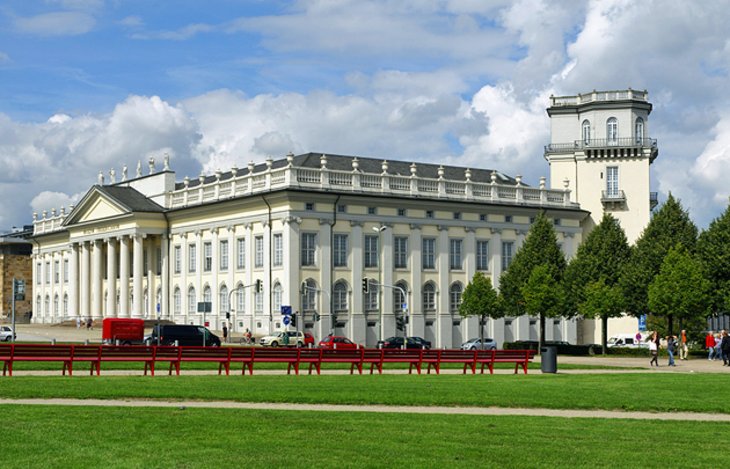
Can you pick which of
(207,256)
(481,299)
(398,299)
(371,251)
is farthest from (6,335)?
(481,299)

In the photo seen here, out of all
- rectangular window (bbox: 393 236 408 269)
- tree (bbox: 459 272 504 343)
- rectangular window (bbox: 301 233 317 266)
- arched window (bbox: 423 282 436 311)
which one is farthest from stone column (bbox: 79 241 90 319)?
tree (bbox: 459 272 504 343)

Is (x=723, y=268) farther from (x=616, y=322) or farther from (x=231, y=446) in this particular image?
(x=231, y=446)

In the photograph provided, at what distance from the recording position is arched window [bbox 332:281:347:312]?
87188mm

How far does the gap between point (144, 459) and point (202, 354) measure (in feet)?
73.6

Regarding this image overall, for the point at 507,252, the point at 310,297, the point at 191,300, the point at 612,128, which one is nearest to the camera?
the point at 310,297

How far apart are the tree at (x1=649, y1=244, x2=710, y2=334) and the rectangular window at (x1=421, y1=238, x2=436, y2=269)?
2665 cm

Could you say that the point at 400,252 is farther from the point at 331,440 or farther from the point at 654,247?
the point at 331,440

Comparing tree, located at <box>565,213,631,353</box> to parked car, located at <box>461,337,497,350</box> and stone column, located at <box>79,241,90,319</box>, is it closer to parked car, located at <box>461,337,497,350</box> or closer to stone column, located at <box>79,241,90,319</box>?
parked car, located at <box>461,337,497,350</box>

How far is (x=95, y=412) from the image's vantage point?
74.7ft

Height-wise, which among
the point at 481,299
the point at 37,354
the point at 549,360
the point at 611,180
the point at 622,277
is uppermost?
the point at 611,180

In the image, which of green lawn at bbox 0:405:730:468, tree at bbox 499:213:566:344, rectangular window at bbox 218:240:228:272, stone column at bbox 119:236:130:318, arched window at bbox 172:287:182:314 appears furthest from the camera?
stone column at bbox 119:236:130:318

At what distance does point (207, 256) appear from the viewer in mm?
95250

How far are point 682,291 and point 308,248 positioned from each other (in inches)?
1159

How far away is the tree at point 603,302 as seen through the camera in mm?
74938
